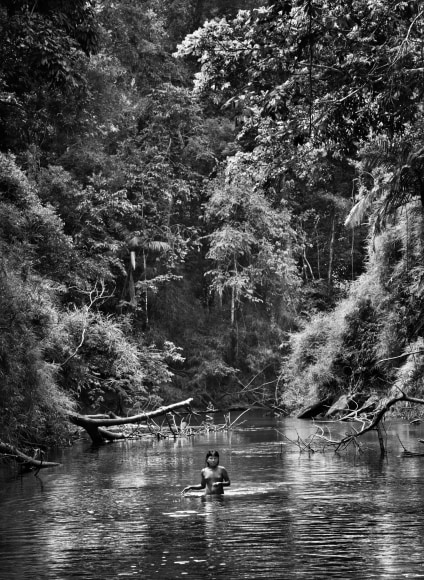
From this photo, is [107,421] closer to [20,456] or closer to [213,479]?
[20,456]

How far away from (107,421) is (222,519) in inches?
484

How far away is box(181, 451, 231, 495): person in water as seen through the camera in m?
15.4

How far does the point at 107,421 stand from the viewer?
82.4 feet

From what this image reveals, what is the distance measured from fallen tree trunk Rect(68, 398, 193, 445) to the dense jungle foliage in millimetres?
733

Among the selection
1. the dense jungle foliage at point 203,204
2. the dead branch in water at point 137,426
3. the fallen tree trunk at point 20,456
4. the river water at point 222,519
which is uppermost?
the dense jungle foliage at point 203,204

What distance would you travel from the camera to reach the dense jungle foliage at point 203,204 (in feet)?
50.6

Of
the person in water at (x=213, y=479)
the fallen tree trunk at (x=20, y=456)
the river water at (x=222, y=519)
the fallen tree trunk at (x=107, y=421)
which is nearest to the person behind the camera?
the river water at (x=222, y=519)

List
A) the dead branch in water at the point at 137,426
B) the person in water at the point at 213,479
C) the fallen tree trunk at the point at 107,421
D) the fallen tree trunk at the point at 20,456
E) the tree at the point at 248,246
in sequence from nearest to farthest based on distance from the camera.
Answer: the person in water at the point at 213,479 < the fallen tree trunk at the point at 20,456 < the fallen tree trunk at the point at 107,421 < the dead branch in water at the point at 137,426 < the tree at the point at 248,246

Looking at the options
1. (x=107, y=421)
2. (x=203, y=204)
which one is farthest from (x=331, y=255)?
(x=107, y=421)

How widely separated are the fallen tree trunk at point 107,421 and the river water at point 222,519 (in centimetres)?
231

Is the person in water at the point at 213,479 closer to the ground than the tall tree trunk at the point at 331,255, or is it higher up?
closer to the ground

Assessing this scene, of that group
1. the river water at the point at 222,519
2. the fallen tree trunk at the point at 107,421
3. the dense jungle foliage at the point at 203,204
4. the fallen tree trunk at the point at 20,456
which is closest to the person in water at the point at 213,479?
the river water at the point at 222,519

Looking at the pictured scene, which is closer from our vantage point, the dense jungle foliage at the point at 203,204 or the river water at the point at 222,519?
the river water at the point at 222,519

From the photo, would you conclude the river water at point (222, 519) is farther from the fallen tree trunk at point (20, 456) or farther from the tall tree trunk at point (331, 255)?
the tall tree trunk at point (331, 255)
